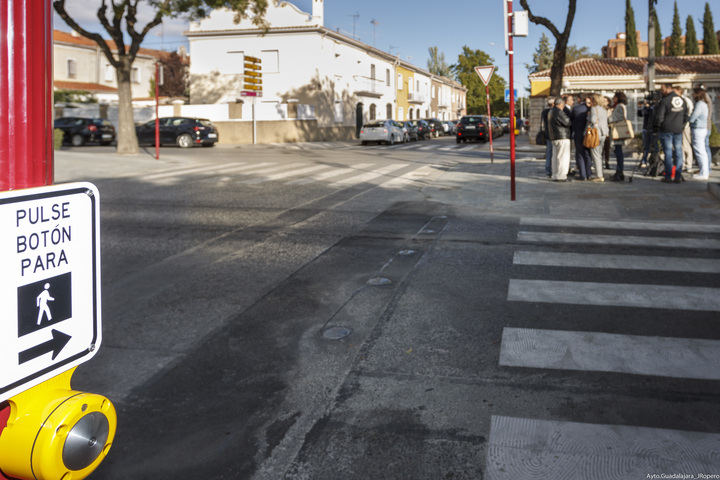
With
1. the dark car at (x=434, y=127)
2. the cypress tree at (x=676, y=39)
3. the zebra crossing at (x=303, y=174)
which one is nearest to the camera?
the zebra crossing at (x=303, y=174)

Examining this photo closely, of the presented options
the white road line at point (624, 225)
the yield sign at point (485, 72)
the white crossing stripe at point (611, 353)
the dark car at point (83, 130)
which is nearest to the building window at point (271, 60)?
Answer: the dark car at point (83, 130)

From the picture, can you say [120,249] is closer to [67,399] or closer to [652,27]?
[67,399]

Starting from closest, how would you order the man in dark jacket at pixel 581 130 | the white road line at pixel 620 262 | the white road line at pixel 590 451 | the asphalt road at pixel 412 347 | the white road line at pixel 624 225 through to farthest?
the white road line at pixel 590 451 → the asphalt road at pixel 412 347 → the white road line at pixel 620 262 → the white road line at pixel 624 225 → the man in dark jacket at pixel 581 130

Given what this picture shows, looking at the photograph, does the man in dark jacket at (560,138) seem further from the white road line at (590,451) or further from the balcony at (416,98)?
the balcony at (416,98)

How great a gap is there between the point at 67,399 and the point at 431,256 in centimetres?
556

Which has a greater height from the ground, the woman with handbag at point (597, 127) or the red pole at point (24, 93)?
the woman with handbag at point (597, 127)

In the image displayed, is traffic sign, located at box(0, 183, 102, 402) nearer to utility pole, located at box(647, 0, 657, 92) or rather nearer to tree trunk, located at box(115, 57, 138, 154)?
utility pole, located at box(647, 0, 657, 92)

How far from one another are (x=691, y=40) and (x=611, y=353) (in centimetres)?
7190

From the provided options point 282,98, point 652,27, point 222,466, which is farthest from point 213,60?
point 222,466

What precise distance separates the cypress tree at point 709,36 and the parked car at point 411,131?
38.5 metres

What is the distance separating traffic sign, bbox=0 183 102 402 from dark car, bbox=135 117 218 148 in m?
29.3

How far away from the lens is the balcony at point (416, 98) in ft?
209

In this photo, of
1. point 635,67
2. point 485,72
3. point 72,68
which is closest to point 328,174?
point 485,72

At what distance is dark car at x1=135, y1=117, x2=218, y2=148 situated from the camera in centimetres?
2942
